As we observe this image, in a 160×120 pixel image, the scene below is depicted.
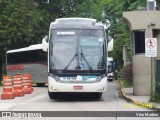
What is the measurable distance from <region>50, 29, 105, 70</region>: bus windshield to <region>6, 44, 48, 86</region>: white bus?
17.3 metres

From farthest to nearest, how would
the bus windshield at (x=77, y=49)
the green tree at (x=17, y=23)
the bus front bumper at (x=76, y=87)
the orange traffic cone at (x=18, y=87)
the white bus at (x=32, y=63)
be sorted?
1. the green tree at (x=17, y=23)
2. the white bus at (x=32, y=63)
3. the orange traffic cone at (x=18, y=87)
4. the bus windshield at (x=77, y=49)
5. the bus front bumper at (x=76, y=87)

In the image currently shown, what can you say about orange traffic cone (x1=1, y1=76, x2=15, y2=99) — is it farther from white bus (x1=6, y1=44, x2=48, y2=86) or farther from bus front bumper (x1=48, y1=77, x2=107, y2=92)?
white bus (x1=6, y1=44, x2=48, y2=86)

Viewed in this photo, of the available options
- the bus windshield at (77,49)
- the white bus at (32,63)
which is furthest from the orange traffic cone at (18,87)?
the white bus at (32,63)

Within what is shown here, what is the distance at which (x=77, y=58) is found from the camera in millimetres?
21656

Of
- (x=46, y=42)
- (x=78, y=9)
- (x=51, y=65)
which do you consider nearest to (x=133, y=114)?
(x=51, y=65)

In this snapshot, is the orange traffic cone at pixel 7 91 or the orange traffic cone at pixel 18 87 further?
the orange traffic cone at pixel 18 87

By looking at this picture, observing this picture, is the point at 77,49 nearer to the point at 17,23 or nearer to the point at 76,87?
the point at 76,87

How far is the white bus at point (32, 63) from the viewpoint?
1555 inches

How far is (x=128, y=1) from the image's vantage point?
31781 millimetres

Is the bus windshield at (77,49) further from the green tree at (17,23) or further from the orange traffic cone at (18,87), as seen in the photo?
the green tree at (17,23)

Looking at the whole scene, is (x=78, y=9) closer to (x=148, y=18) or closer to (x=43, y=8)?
(x=43, y=8)

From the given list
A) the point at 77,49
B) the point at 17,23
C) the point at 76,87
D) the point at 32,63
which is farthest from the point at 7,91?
the point at 17,23

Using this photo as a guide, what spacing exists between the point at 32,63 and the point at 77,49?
1909 cm

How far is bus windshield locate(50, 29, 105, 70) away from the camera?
70.7 feet
